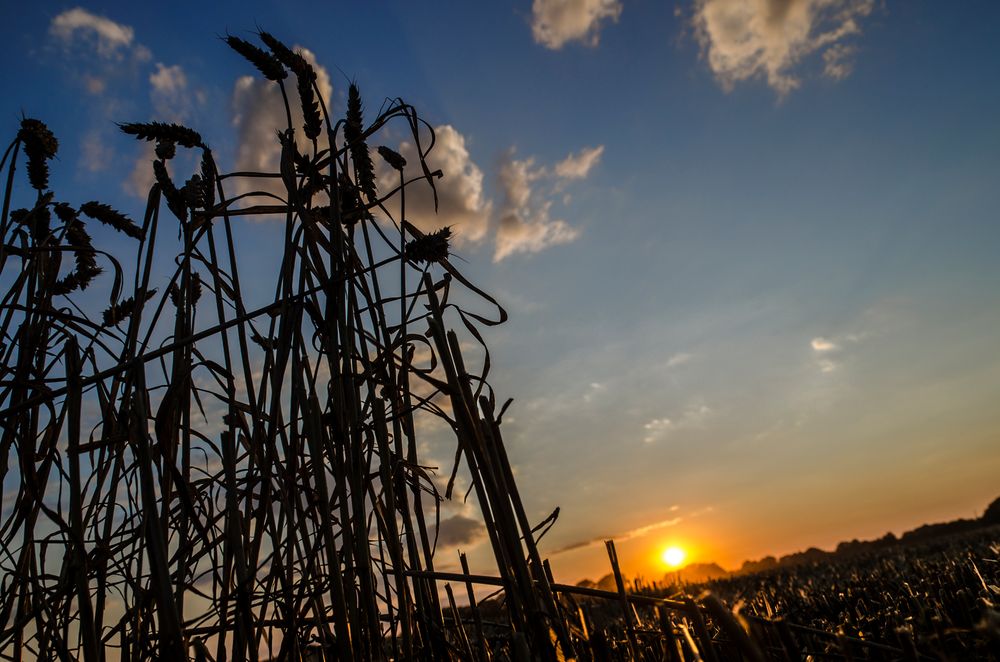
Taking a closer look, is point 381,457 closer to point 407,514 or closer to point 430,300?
point 407,514

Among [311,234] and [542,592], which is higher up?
[311,234]

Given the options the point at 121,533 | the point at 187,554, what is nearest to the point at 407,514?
the point at 187,554

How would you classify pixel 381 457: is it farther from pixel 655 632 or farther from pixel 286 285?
pixel 655 632

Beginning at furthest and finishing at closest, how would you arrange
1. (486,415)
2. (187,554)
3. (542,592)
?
(187,554) → (486,415) → (542,592)

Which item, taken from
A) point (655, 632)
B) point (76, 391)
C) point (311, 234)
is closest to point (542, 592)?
point (655, 632)

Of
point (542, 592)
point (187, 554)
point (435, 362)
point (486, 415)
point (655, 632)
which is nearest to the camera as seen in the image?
point (542, 592)

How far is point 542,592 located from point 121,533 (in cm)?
192

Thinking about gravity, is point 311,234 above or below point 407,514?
above

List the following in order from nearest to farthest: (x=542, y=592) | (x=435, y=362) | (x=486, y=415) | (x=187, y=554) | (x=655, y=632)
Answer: (x=542, y=592)
(x=486, y=415)
(x=655, y=632)
(x=187, y=554)
(x=435, y=362)

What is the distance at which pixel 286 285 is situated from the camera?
2178mm

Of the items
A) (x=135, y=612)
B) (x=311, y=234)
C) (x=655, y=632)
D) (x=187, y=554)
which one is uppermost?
(x=311, y=234)

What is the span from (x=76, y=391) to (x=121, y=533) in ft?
2.26

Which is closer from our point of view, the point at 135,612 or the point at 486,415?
the point at 486,415

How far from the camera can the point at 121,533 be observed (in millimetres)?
2531
